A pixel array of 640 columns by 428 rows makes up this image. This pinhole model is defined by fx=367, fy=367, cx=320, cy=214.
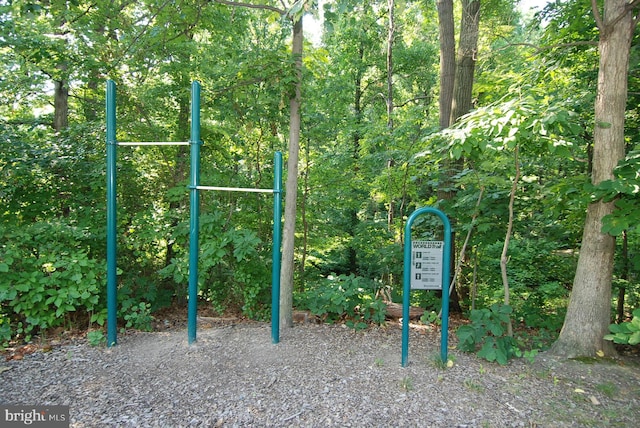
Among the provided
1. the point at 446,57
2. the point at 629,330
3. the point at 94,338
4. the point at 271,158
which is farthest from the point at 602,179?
the point at 94,338

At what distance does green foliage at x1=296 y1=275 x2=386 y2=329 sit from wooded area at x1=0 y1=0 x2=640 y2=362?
3 cm

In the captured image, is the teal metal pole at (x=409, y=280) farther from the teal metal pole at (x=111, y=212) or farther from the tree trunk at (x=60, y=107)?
the tree trunk at (x=60, y=107)

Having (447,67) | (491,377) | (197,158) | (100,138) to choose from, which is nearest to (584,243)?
(491,377)

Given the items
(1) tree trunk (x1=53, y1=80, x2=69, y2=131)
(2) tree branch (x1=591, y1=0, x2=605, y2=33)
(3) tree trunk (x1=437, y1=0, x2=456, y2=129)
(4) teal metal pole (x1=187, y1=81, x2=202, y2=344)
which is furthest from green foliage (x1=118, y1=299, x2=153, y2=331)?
(2) tree branch (x1=591, y1=0, x2=605, y2=33)

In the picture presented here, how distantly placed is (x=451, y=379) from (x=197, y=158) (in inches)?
130

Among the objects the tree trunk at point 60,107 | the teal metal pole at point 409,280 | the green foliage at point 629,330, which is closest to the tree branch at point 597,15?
the teal metal pole at point 409,280

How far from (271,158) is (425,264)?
132 inches

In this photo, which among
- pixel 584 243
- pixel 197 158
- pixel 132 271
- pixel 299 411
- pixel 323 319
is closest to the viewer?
pixel 299 411

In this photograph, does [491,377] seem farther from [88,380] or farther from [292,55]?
[292,55]

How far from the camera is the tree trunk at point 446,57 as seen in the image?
5.86m

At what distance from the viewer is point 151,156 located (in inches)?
227

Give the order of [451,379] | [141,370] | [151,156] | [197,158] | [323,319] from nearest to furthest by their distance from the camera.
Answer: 1. [451,379]
2. [141,370]
3. [197,158]
4. [323,319]
5. [151,156]

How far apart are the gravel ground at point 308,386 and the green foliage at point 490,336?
0.12 meters

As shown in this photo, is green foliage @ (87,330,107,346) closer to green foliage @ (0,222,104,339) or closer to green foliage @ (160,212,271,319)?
green foliage @ (0,222,104,339)
